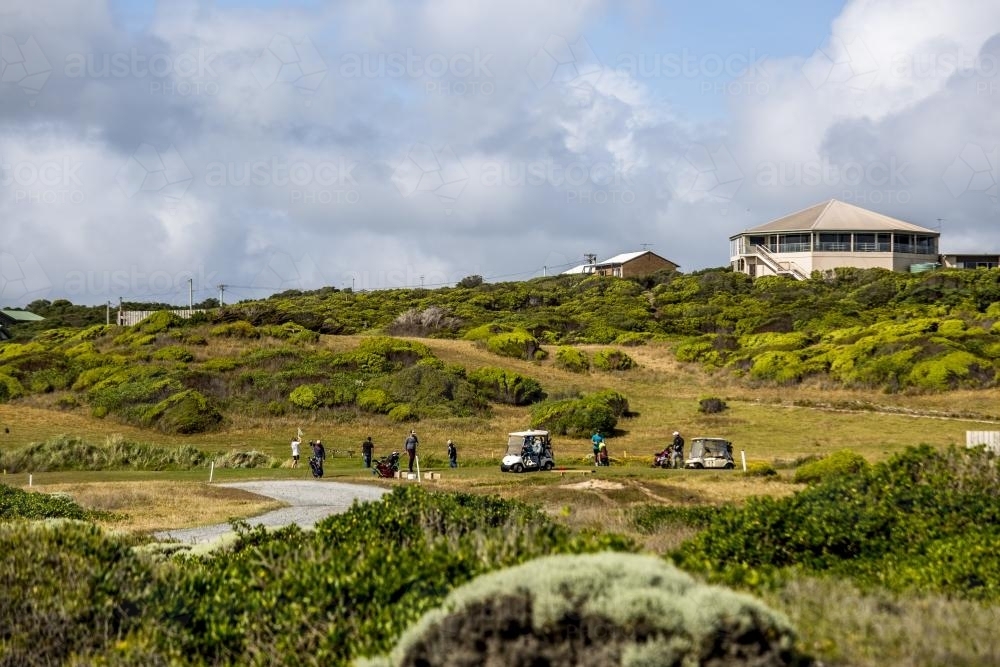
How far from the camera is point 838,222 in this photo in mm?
99812

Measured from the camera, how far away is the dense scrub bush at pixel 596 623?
5.96m

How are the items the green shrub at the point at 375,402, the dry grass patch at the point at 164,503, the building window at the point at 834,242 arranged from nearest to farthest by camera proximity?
the dry grass patch at the point at 164,503
the green shrub at the point at 375,402
the building window at the point at 834,242

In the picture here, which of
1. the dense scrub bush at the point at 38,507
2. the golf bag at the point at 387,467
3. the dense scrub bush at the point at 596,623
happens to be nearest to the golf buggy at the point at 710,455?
the golf bag at the point at 387,467

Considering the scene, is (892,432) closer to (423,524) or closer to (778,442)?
(778,442)

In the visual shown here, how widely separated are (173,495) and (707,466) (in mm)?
16501

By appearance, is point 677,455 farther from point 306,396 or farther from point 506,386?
point 306,396

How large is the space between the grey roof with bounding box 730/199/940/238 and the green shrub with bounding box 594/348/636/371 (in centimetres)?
4491

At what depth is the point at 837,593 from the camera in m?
8.41

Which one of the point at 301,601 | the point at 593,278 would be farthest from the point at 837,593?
the point at 593,278

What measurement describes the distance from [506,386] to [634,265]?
7275cm

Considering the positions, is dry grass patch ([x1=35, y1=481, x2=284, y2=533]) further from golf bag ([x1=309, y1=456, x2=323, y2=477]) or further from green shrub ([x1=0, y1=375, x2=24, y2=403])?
green shrub ([x1=0, y1=375, x2=24, y2=403])

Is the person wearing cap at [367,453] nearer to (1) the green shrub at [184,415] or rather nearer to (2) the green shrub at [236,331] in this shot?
A: (1) the green shrub at [184,415]

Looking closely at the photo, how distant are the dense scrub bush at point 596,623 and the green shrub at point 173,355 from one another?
51.3 metres

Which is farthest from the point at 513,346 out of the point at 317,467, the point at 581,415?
the point at 317,467
